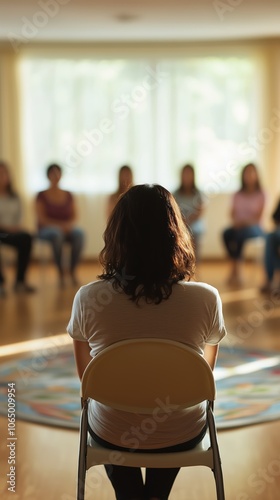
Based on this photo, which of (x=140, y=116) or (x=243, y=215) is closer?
(x=243, y=215)

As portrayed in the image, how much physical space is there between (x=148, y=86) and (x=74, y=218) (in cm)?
185

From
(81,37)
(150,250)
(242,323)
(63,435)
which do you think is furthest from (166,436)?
(81,37)

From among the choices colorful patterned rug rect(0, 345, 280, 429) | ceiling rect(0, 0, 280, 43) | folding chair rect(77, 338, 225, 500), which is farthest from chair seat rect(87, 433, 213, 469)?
ceiling rect(0, 0, 280, 43)

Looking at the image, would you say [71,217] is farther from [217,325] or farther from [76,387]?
[217,325]

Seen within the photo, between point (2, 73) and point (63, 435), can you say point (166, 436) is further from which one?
point (2, 73)

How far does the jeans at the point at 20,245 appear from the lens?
22.4ft

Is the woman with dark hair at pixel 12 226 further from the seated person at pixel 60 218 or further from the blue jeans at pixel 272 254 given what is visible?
the blue jeans at pixel 272 254

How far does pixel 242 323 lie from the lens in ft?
17.4

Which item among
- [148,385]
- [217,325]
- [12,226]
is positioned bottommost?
[148,385]

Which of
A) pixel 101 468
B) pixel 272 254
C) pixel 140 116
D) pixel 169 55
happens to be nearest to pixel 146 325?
pixel 101 468

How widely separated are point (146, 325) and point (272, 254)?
4.82m

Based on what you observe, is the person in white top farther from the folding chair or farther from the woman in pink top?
the woman in pink top

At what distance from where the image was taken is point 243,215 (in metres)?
7.08

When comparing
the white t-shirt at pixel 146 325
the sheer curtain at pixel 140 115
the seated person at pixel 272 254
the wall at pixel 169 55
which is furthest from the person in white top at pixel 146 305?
the sheer curtain at pixel 140 115
